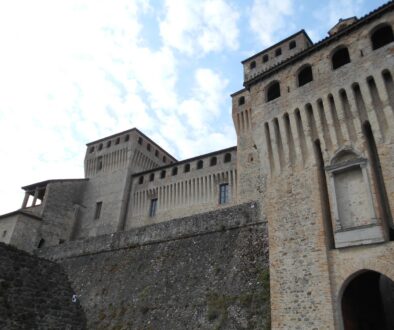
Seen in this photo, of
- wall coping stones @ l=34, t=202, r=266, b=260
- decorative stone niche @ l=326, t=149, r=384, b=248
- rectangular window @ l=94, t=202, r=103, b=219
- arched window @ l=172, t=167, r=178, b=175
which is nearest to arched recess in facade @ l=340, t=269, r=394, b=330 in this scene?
decorative stone niche @ l=326, t=149, r=384, b=248

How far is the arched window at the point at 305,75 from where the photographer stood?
14461mm

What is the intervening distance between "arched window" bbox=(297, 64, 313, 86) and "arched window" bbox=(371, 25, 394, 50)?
2.46 metres

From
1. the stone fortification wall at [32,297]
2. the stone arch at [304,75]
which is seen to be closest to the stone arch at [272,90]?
the stone arch at [304,75]

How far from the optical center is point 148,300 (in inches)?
610

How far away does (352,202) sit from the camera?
11.4 metres

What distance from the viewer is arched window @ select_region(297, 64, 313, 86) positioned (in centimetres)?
1446

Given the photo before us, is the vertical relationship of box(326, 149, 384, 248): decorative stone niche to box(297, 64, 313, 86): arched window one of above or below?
below

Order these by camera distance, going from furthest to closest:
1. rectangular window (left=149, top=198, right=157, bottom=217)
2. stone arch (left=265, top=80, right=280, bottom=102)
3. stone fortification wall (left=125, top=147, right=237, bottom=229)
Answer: rectangular window (left=149, top=198, right=157, bottom=217), stone fortification wall (left=125, top=147, right=237, bottom=229), stone arch (left=265, top=80, right=280, bottom=102)

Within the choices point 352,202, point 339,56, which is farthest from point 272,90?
point 352,202

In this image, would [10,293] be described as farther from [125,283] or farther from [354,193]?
[354,193]

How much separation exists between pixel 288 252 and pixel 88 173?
29164 millimetres

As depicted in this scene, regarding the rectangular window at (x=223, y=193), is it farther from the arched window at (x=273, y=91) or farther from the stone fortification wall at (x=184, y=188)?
the arched window at (x=273, y=91)

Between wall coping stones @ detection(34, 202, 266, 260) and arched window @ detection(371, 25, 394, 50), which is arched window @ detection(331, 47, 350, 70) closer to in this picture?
arched window @ detection(371, 25, 394, 50)

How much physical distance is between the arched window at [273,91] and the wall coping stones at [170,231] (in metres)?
4.77
